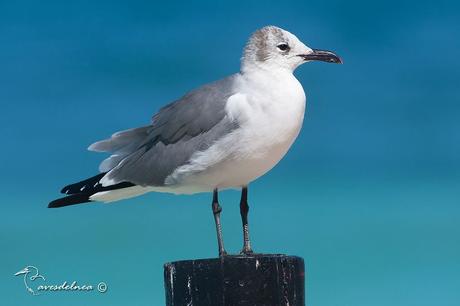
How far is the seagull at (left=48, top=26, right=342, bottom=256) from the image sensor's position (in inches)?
260

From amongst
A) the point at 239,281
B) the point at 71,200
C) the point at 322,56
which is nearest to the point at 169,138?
the point at 71,200

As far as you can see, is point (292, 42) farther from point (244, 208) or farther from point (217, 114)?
point (244, 208)

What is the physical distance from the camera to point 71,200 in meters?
7.66

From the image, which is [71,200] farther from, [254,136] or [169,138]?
[254,136]

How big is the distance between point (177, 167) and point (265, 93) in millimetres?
1080

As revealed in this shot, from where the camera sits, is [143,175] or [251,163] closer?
[251,163]

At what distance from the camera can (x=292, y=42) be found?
7098mm

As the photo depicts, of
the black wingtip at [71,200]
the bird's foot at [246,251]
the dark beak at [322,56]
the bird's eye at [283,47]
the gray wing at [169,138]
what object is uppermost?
the bird's eye at [283,47]

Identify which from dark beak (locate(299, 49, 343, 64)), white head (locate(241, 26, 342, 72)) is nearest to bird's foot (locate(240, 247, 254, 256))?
white head (locate(241, 26, 342, 72))

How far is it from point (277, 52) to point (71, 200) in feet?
8.38

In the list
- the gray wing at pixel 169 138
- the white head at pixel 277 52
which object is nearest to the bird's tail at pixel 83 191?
the gray wing at pixel 169 138

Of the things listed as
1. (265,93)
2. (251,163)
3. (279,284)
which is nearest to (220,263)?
(279,284)

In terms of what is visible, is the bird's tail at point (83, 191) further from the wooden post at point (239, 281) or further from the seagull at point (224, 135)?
the wooden post at point (239, 281)

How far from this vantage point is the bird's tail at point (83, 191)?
7.51 metres
